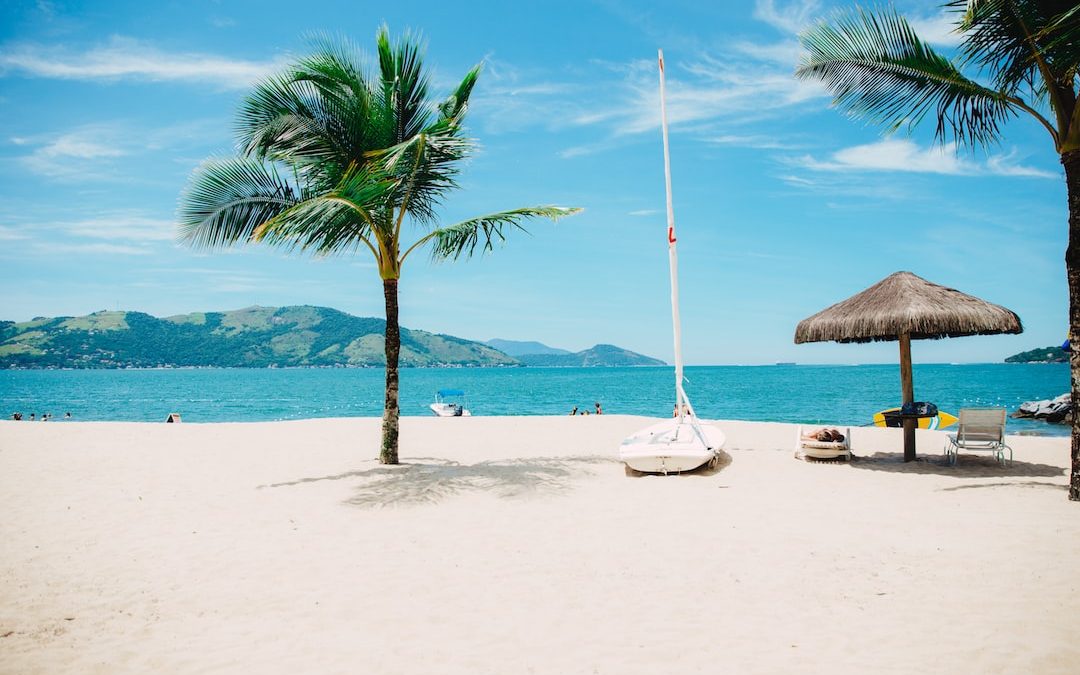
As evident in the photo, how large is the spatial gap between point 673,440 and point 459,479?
3300mm

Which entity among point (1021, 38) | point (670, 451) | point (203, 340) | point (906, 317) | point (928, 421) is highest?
point (203, 340)

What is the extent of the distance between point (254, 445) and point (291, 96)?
7.48m

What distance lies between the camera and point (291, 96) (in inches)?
370

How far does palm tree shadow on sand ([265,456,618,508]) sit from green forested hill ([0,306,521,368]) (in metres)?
160

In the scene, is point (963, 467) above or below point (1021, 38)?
below

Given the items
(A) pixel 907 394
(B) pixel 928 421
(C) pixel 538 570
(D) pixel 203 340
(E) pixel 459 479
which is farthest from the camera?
(D) pixel 203 340

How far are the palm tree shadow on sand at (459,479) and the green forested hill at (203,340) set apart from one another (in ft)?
525

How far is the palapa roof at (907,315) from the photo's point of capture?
31.0ft

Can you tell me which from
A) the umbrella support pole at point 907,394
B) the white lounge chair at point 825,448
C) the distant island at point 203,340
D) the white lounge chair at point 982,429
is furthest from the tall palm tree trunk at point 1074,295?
Answer: the distant island at point 203,340

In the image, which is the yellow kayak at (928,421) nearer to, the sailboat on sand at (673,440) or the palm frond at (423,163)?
the sailboat on sand at (673,440)

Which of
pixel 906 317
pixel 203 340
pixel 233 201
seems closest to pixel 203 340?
pixel 203 340

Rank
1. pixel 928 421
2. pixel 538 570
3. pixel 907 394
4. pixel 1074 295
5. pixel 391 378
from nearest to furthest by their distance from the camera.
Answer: pixel 538 570 < pixel 1074 295 < pixel 391 378 < pixel 907 394 < pixel 928 421

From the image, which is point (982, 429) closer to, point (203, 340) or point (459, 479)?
point (459, 479)

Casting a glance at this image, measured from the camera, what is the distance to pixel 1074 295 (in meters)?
7.25
